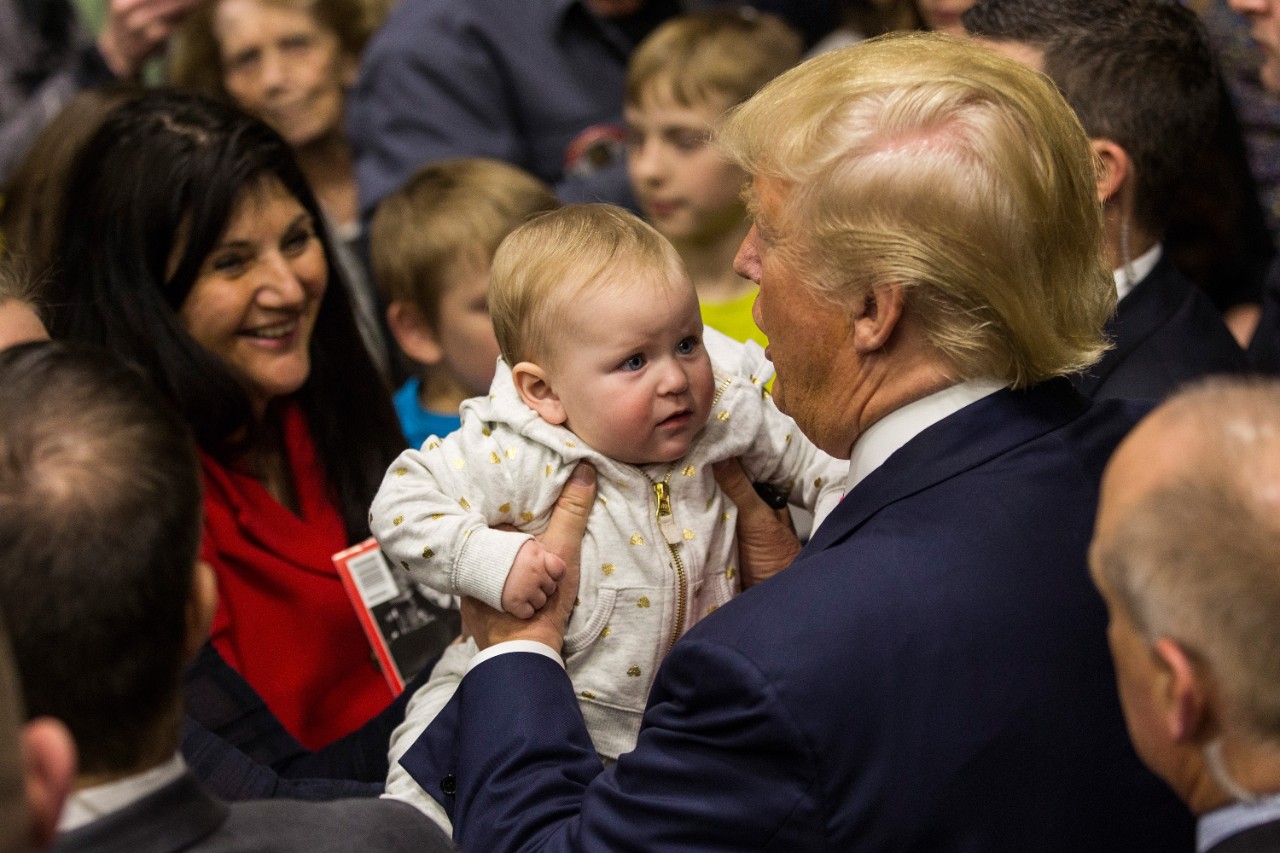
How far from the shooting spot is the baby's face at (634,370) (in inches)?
83.0

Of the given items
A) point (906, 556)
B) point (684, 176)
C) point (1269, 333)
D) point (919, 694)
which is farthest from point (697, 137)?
point (919, 694)

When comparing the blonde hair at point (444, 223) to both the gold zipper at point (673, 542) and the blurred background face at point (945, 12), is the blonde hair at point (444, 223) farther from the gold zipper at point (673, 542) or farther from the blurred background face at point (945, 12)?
the gold zipper at point (673, 542)

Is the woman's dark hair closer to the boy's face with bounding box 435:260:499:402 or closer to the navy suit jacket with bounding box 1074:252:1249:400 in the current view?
the boy's face with bounding box 435:260:499:402

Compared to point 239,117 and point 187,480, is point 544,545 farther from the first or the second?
point 239,117

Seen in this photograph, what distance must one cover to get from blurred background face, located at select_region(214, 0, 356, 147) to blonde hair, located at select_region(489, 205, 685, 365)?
2.52 metres

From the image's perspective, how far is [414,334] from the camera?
346 centimetres

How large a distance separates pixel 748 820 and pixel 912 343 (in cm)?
63

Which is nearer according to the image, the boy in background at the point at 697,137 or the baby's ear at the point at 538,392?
the baby's ear at the point at 538,392

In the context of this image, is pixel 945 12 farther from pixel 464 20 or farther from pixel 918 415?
pixel 918 415

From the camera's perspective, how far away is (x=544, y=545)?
7.02 ft

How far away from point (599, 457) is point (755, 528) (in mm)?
291

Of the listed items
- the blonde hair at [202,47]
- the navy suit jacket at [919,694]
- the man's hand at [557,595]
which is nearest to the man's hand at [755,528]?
the man's hand at [557,595]

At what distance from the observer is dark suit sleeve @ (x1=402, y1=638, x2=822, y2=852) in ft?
5.29

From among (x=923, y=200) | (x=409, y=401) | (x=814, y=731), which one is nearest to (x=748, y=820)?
(x=814, y=731)
